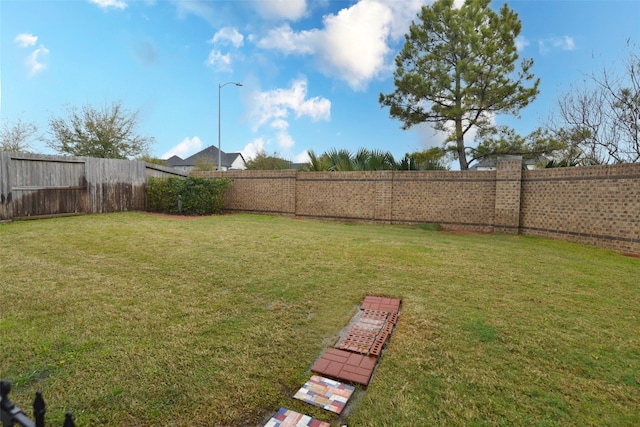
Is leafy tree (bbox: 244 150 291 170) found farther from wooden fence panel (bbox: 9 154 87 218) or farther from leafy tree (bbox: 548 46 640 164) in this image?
leafy tree (bbox: 548 46 640 164)

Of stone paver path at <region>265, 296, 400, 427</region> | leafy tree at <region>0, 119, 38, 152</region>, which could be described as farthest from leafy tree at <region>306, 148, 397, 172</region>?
leafy tree at <region>0, 119, 38, 152</region>

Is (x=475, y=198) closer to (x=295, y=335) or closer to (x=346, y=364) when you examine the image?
(x=295, y=335)

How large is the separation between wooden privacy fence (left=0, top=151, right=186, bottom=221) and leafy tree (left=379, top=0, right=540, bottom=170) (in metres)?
10.9

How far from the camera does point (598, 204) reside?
24.0 feet

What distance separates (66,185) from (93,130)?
11804 millimetres

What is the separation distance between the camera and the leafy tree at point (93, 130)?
18.9 meters

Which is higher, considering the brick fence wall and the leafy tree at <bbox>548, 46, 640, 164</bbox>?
the leafy tree at <bbox>548, 46, 640, 164</bbox>

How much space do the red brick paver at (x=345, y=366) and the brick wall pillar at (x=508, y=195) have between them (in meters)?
8.08

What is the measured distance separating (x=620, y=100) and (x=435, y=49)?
6.90 metres

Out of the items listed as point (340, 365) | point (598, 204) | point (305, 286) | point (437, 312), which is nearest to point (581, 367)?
point (437, 312)

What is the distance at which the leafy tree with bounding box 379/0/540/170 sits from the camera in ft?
44.0

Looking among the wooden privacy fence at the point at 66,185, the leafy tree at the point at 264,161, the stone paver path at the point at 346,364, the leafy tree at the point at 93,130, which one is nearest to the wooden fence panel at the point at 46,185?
the wooden privacy fence at the point at 66,185

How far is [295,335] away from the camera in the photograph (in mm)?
2832

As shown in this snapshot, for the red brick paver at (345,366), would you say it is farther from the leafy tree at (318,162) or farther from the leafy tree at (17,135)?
the leafy tree at (17,135)
